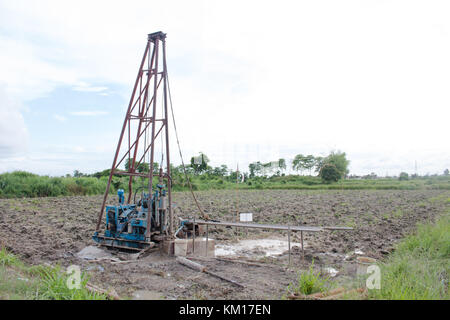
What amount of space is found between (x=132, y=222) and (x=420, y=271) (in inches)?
239

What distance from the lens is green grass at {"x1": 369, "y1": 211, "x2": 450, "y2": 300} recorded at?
4.40 meters

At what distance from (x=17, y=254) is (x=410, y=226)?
12.4m

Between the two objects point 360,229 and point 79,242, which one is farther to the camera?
point 360,229

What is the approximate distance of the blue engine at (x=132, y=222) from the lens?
26.5 ft

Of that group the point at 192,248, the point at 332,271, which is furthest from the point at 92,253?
the point at 332,271

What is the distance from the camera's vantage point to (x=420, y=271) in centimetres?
554

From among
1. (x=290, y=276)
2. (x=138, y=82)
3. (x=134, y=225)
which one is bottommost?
(x=290, y=276)

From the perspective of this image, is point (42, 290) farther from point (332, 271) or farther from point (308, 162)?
point (308, 162)

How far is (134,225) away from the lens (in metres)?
8.04

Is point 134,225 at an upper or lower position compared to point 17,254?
upper

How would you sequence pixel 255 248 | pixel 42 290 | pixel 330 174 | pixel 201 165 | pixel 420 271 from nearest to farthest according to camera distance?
1. pixel 42 290
2. pixel 420 271
3. pixel 255 248
4. pixel 201 165
5. pixel 330 174

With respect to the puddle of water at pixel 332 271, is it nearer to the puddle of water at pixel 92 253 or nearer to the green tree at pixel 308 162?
the puddle of water at pixel 92 253
